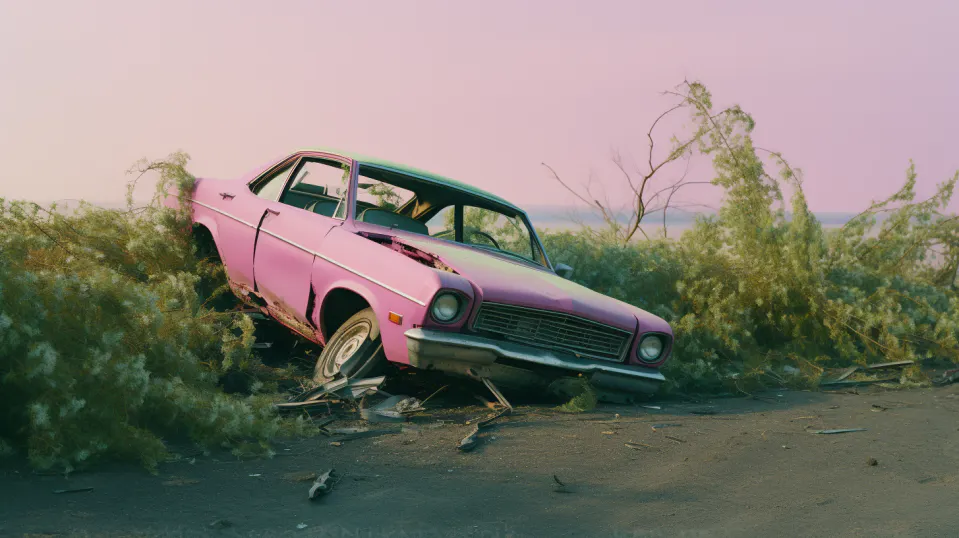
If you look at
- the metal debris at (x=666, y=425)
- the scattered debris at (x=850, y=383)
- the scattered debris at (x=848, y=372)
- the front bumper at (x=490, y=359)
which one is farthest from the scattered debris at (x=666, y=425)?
the scattered debris at (x=848, y=372)

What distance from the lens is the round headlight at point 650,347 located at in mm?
5469

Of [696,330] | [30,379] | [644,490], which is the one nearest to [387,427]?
[644,490]

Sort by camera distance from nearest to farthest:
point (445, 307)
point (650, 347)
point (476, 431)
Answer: point (476, 431) < point (445, 307) < point (650, 347)

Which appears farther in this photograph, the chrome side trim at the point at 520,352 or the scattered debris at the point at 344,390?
the scattered debris at the point at 344,390

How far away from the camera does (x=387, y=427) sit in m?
4.42

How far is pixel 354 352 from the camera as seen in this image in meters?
4.96

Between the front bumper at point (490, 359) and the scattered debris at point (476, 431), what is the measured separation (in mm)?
232

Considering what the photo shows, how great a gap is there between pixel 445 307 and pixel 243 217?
256 centimetres

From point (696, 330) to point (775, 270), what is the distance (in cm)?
128

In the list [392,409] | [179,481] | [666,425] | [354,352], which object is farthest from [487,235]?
[179,481]

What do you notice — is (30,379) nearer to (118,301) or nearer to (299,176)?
(118,301)

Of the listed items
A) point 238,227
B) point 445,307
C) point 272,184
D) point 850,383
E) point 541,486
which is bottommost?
point 850,383

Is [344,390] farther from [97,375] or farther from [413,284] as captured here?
[97,375]

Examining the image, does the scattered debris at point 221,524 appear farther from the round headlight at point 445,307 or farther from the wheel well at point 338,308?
the wheel well at point 338,308
